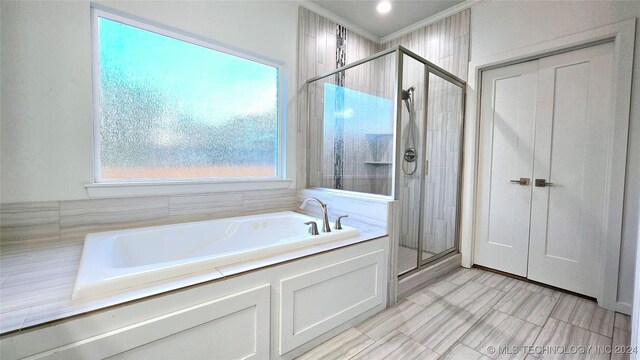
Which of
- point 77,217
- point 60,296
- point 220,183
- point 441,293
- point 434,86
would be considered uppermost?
point 434,86

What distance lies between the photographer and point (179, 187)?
79.7 inches

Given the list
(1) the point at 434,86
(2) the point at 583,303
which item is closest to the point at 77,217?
(1) the point at 434,86

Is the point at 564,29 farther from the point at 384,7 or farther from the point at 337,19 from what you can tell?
the point at 337,19

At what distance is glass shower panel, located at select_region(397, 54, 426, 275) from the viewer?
6.94 feet

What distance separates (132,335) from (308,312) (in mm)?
840

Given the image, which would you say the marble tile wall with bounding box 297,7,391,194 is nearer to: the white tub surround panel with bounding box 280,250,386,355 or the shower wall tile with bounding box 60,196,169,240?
the white tub surround panel with bounding box 280,250,386,355

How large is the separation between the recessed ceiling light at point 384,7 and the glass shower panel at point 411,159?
2.94 ft

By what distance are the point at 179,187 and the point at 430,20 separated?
3110mm

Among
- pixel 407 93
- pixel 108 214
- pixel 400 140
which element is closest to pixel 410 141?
pixel 400 140

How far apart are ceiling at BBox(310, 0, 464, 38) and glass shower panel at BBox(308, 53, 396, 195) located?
2.61 ft

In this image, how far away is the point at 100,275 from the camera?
106cm

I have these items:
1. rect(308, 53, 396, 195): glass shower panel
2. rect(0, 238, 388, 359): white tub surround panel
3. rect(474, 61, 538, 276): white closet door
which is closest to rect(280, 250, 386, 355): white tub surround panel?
rect(0, 238, 388, 359): white tub surround panel

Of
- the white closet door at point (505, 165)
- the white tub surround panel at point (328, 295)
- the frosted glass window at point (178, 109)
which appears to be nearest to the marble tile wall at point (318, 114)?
the frosted glass window at point (178, 109)

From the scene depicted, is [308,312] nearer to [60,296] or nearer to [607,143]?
[60,296]
